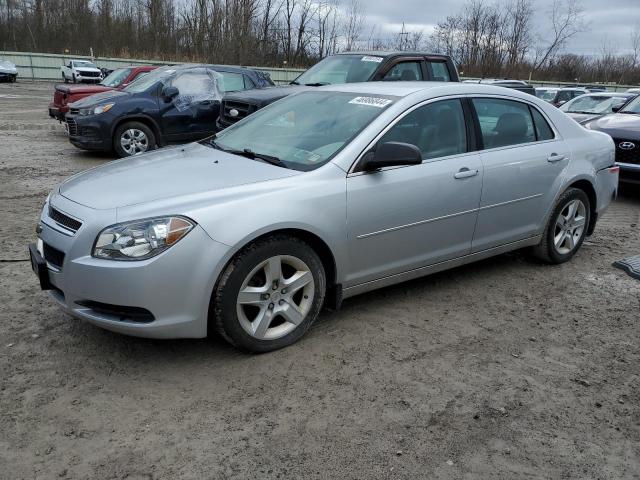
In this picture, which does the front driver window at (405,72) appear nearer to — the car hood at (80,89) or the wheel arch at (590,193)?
the wheel arch at (590,193)

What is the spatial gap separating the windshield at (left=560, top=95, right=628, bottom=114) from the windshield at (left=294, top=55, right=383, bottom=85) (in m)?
6.29

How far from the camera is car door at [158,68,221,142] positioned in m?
10.5

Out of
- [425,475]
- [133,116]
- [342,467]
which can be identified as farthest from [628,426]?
[133,116]

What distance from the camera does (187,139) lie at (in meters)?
10.9

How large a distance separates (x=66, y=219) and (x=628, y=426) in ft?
10.7

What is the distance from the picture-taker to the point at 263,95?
353 inches

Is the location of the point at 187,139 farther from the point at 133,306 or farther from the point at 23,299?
the point at 133,306

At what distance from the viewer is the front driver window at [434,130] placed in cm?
409

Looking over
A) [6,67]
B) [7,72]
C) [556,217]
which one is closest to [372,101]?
[556,217]

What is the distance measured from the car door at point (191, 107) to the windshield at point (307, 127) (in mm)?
6075

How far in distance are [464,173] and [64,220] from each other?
8.98 feet

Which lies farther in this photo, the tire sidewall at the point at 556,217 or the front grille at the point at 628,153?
the front grille at the point at 628,153

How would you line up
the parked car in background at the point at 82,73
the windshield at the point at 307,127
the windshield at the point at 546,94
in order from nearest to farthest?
1. the windshield at the point at 307,127
2. the windshield at the point at 546,94
3. the parked car in background at the point at 82,73

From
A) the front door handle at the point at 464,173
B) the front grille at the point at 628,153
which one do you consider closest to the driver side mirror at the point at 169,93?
the front grille at the point at 628,153
